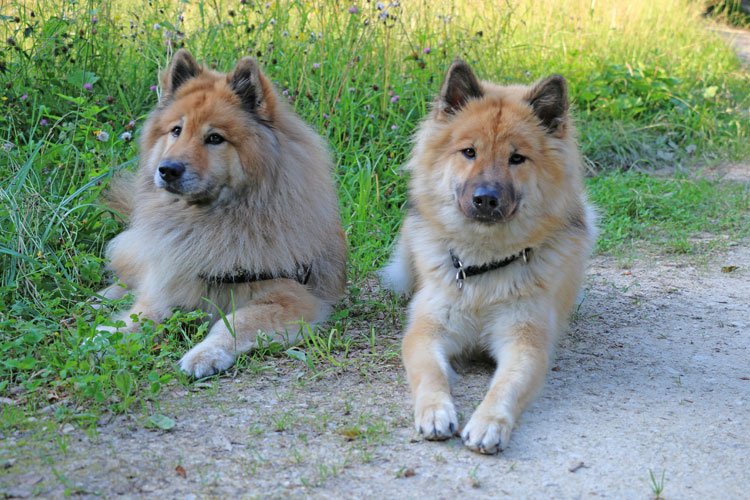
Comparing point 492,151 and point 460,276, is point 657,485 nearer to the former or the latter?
point 460,276

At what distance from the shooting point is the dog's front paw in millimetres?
2559

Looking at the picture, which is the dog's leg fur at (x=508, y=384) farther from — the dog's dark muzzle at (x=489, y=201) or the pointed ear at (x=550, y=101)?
the pointed ear at (x=550, y=101)

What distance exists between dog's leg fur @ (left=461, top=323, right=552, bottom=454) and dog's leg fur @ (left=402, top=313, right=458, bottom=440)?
0.09 metres

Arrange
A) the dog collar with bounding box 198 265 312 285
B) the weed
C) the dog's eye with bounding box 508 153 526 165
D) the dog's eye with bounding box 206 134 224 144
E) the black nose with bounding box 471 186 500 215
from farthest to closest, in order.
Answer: the dog collar with bounding box 198 265 312 285
the dog's eye with bounding box 206 134 224 144
the dog's eye with bounding box 508 153 526 165
the black nose with bounding box 471 186 500 215
the weed

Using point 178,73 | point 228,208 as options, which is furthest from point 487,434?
point 178,73

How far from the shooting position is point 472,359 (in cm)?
344

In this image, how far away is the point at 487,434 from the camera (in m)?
2.49

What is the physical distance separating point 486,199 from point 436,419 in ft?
3.24

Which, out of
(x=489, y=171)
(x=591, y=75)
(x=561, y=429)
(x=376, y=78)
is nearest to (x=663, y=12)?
(x=591, y=75)

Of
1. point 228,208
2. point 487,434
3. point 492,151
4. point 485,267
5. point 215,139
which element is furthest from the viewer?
point 228,208

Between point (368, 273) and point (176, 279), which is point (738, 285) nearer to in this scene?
point (368, 273)

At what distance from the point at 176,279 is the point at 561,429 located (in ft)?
6.60

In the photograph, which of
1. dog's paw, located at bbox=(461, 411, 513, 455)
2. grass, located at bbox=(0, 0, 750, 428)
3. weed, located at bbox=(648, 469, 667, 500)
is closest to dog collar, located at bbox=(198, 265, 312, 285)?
grass, located at bbox=(0, 0, 750, 428)

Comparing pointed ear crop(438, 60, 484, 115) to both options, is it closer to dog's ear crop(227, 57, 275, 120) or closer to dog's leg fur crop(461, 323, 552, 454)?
dog's ear crop(227, 57, 275, 120)
